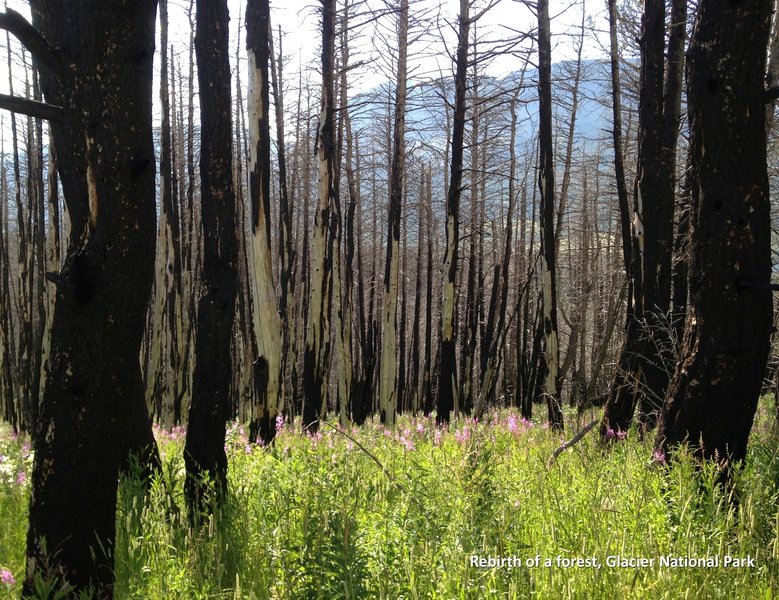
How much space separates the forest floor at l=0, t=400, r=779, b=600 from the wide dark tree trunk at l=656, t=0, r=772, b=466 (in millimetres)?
507

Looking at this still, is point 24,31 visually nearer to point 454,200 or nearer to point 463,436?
point 463,436

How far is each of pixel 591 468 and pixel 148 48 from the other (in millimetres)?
3828

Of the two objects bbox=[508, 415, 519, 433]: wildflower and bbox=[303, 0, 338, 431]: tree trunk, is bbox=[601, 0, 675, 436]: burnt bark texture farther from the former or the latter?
bbox=[303, 0, 338, 431]: tree trunk

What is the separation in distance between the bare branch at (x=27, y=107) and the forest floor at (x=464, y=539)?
2084 mm

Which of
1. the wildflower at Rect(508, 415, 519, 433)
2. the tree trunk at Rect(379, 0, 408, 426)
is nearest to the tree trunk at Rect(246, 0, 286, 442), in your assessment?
the wildflower at Rect(508, 415, 519, 433)

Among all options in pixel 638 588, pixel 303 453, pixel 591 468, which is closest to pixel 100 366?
pixel 303 453

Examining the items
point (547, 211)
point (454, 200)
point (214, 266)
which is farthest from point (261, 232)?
point (454, 200)

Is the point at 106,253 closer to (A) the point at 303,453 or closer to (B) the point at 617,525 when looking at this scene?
(A) the point at 303,453

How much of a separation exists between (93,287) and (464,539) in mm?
2011

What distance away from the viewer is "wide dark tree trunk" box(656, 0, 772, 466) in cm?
385

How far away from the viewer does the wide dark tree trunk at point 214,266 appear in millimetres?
Result: 4379

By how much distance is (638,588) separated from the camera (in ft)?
8.41

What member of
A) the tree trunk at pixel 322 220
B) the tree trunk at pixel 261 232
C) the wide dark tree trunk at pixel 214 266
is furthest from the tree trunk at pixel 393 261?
the wide dark tree trunk at pixel 214 266

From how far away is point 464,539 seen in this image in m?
2.80
